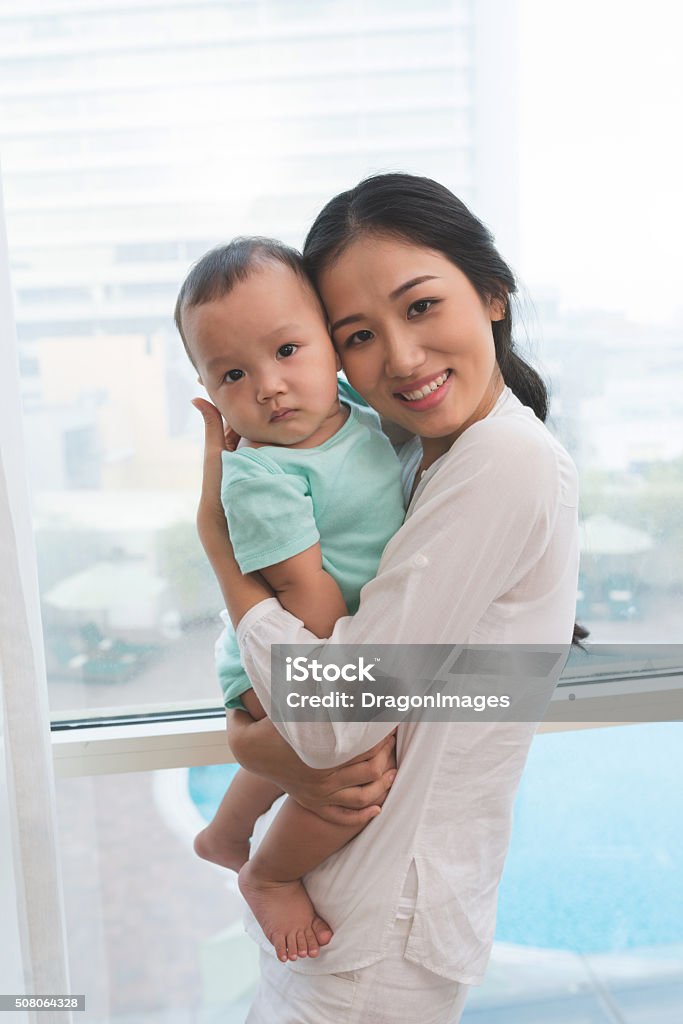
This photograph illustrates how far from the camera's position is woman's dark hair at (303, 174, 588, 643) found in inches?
39.2

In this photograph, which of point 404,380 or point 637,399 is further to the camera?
point 637,399

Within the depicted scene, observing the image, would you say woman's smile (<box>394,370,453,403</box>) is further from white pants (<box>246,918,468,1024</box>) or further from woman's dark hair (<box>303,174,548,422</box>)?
white pants (<box>246,918,468,1024</box>)

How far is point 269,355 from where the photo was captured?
1046 millimetres

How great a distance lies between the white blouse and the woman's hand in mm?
20

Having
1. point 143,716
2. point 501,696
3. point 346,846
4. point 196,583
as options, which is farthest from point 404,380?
point 143,716

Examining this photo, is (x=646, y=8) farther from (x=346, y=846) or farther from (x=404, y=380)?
(x=346, y=846)

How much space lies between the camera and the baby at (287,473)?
1.01m

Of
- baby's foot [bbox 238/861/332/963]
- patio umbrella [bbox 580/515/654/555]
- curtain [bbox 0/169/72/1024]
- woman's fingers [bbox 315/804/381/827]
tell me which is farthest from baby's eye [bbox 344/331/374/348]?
patio umbrella [bbox 580/515/654/555]

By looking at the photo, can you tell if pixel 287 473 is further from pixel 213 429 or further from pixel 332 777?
pixel 332 777

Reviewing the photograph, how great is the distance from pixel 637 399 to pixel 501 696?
849 millimetres

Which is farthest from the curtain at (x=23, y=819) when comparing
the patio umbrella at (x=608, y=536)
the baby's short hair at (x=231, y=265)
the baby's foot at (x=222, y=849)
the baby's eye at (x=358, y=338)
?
the patio umbrella at (x=608, y=536)

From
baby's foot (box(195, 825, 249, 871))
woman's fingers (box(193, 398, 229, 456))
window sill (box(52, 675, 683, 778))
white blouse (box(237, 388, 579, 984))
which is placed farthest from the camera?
window sill (box(52, 675, 683, 778))

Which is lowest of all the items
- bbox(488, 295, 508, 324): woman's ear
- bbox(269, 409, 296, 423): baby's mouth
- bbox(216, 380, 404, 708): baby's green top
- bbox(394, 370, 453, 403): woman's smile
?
bbox(216, 380, 404, 708): baby's green top

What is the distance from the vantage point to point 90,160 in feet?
4.80
